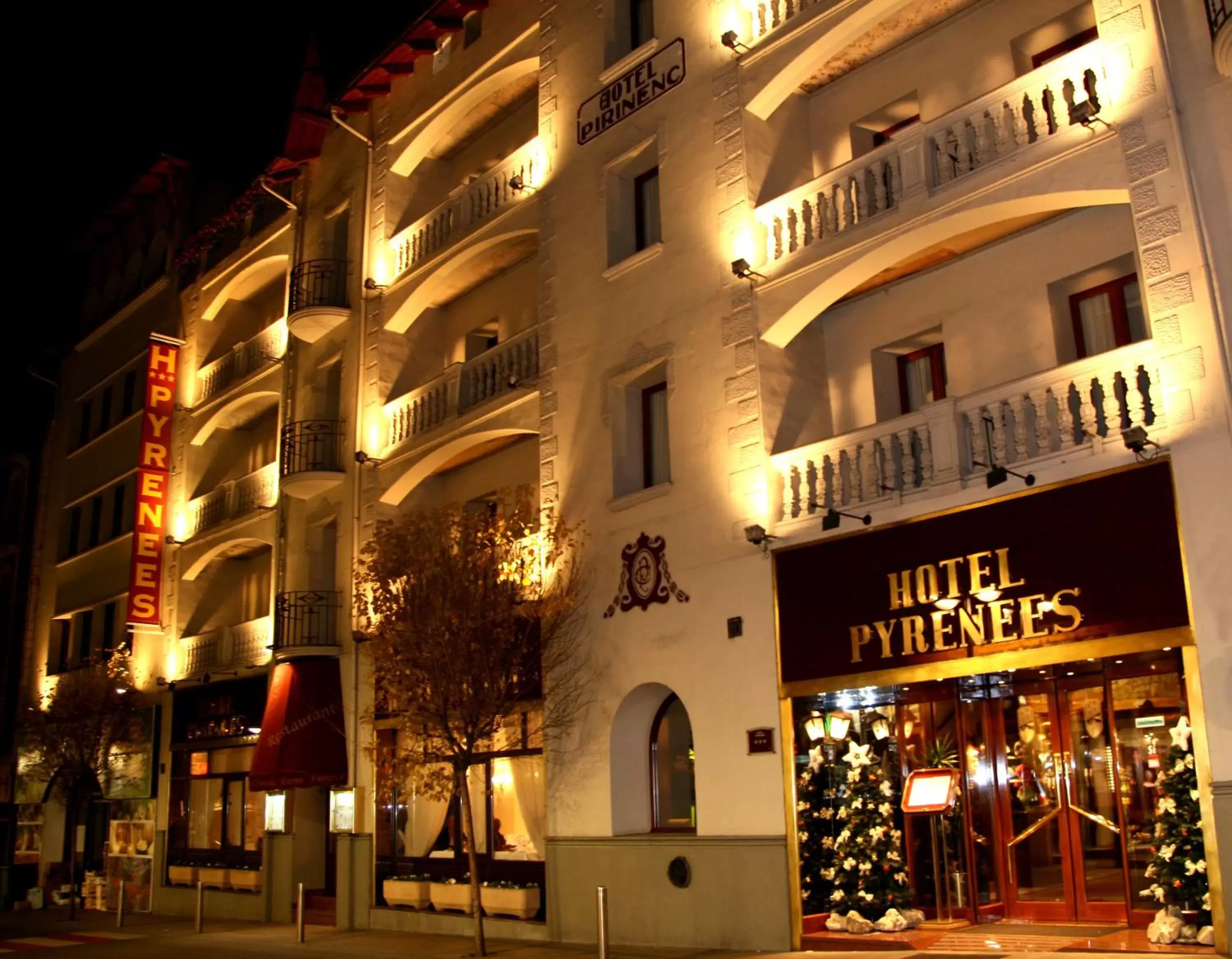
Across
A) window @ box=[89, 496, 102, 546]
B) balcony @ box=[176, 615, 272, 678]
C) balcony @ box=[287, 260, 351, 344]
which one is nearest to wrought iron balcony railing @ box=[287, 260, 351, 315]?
balcony @ box=[287, 260, 351, 344]

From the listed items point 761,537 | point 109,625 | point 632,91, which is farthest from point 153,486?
point 761,537

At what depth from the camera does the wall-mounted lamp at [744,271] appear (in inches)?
638

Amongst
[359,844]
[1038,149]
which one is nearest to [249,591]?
[359,844]

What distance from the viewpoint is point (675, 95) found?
60.3ft

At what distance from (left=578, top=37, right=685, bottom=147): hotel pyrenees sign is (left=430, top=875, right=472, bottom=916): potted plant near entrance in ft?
40.8

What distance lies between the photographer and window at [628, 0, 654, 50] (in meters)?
19.8

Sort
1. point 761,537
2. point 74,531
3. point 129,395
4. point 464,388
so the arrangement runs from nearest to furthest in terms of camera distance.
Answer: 1. point 761,537
2. point 464,388
3. point 129,395
4. point 74,531

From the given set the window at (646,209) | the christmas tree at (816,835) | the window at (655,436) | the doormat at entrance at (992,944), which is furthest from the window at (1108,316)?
the window at (646,209)

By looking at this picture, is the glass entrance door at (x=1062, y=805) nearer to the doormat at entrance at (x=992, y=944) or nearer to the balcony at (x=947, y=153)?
the doormat at entrance at (x=992, y=944)

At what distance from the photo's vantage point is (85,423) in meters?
37.4

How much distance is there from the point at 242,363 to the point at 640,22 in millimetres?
14280

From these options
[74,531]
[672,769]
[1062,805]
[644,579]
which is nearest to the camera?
[1062,805]

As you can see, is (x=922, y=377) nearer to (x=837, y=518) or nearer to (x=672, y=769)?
(x=837, y=518)

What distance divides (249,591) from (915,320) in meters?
19.8
